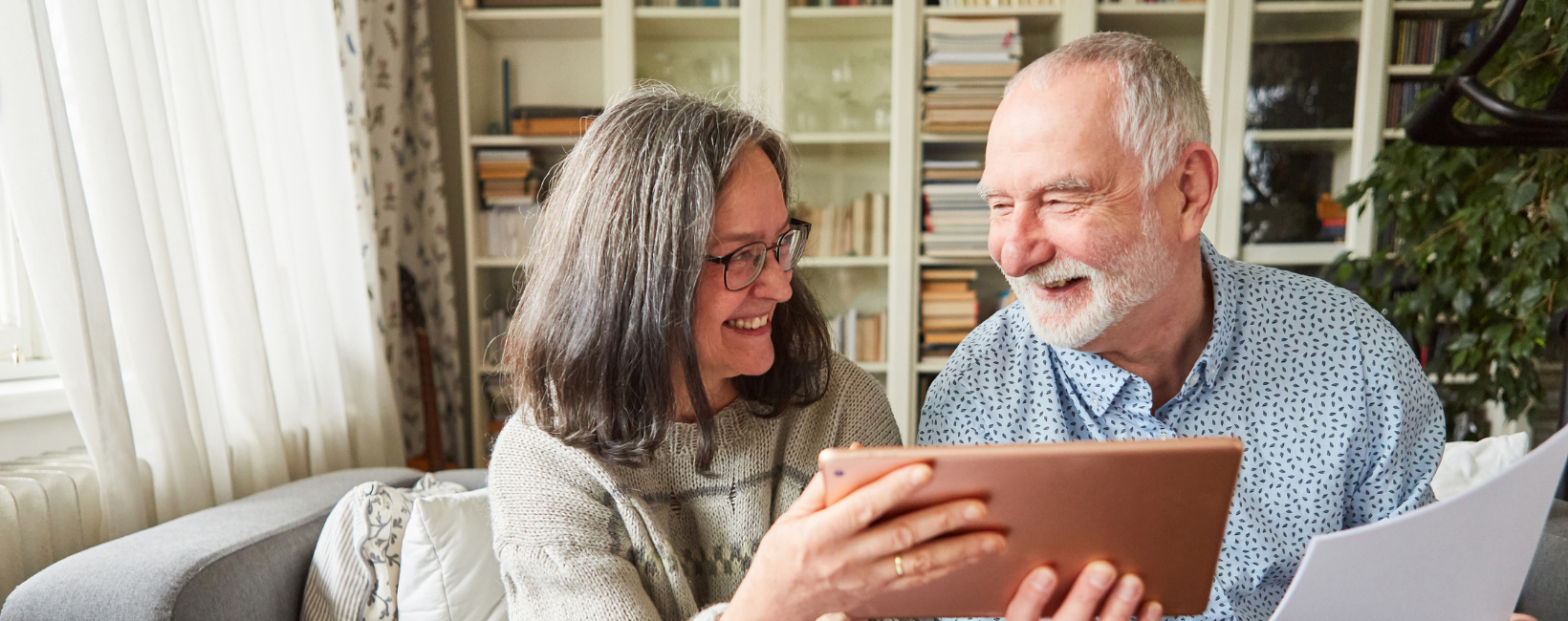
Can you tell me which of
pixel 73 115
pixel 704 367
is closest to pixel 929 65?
pixel 704 367

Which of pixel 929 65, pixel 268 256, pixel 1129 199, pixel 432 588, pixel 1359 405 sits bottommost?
pixel 432 588

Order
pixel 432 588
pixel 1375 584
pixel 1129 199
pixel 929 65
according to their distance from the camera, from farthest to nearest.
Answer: pixel 929 65 → pixel 432 588 → pixel 1129 199 → pixel 1375 584

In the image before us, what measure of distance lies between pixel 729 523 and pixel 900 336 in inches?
69.1

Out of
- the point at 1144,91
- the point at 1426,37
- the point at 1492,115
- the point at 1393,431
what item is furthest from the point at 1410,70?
the point at 1144,91

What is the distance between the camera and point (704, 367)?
1.04 metres

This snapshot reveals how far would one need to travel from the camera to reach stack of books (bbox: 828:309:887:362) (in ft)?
9.23

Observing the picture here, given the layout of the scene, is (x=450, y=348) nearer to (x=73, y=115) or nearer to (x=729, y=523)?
(x=73, y=115)

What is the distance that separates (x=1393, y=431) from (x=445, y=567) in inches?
49.5

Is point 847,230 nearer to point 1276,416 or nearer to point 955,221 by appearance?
point 955,221

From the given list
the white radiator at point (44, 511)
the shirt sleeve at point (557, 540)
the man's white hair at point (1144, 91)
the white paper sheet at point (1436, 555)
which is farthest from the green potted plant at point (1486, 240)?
the white radiator at point (44, 511)

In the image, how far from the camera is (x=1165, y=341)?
3.49ft

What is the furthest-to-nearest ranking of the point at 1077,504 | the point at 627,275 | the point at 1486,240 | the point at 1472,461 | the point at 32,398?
the point at 1486,240 < the point at 1472,461 < the point at 32,398 < the point at 627,275 < the point at 1077,504

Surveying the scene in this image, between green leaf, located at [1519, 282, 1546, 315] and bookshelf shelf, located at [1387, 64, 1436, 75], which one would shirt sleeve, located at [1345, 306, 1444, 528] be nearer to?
green leaf, located at [1519, 282, 1546, 315]

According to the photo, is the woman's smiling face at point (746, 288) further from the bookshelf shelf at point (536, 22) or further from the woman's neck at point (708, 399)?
the bookshelf shelf at point (536, 22)
